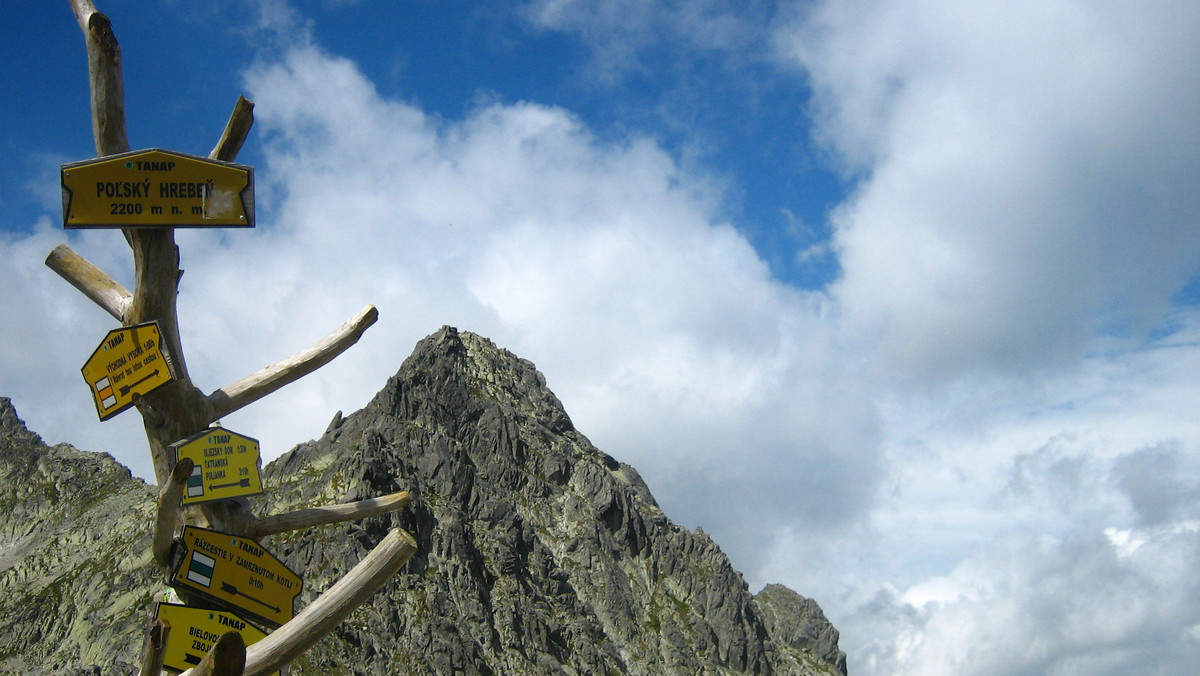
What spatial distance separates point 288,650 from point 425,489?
160 metres

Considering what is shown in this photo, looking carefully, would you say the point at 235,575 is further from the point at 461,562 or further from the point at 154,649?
the point at 461,562

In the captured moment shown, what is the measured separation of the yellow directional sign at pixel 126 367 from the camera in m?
7.41

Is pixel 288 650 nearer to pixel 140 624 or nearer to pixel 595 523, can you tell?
pixel 140 624

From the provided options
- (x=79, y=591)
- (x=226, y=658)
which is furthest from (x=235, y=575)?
(x=79, y=591)

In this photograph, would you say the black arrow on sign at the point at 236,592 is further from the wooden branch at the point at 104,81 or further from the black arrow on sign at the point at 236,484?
the wooden branch at the point at 104,81

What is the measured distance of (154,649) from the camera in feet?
19.5

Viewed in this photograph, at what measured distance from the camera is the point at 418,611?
5468 inches

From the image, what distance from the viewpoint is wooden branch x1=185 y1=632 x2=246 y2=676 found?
5.28 meters

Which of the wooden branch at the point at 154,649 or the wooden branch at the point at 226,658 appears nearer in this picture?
the wooden branch at the point at 226,658

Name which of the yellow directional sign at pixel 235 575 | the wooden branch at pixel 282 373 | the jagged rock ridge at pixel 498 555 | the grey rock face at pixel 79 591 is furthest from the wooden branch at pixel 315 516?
the jagged rock ridge at pixel 498 555

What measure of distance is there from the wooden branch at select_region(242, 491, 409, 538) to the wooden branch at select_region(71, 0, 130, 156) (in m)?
3.57

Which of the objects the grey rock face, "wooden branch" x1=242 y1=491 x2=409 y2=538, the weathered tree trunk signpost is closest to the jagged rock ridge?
the grey rock face

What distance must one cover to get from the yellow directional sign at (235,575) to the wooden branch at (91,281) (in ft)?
7.02

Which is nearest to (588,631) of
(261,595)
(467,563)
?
(467,563)
